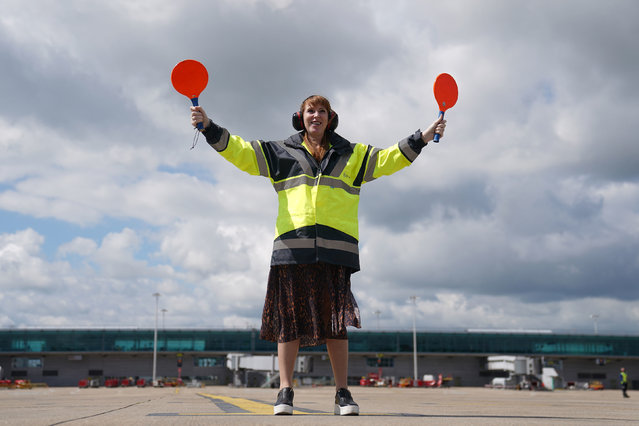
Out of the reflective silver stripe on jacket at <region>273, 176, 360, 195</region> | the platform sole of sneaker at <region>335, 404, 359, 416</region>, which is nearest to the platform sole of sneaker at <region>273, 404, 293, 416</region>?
the platform sole of sneaker at <region>335, 404, 359, 416</region>

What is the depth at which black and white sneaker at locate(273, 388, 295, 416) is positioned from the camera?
3664mm

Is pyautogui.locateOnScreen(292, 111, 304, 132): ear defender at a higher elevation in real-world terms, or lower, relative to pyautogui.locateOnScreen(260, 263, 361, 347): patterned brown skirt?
higher

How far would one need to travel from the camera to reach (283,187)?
4.31 meters

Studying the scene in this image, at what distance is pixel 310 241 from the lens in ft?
13.2

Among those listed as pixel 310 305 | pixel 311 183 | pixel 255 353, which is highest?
pixel 311 183

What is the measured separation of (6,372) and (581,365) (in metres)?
69.5

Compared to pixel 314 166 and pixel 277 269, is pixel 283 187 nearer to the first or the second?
pixel 314 166

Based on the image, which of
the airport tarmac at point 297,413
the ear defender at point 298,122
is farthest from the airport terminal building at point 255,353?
the ear defender at point 298,122

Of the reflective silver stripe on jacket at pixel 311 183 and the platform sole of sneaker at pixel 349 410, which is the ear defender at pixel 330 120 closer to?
the reflective silver stripe on jacket at pixel 311 183

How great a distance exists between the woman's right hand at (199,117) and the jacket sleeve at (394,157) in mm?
1227

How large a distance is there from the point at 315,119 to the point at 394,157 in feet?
2.16

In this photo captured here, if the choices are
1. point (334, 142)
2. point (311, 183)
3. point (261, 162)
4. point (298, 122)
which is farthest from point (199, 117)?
point (334, 142)

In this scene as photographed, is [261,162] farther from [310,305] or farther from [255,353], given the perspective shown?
[255,353]

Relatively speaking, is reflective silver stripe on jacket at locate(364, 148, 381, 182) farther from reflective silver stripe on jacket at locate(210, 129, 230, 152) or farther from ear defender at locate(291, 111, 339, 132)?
reflective silver stripe on jacket at locate(210, 129, 230, 152)
